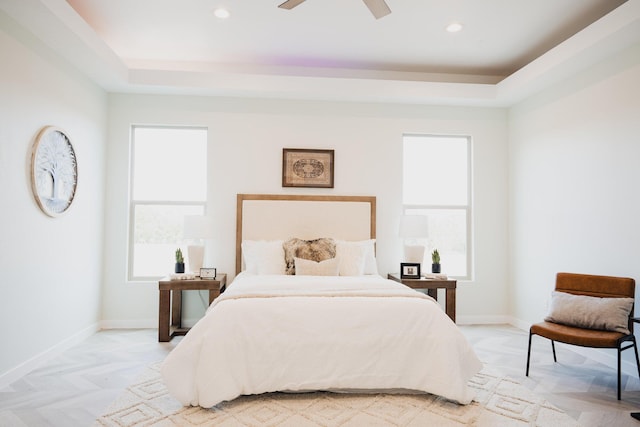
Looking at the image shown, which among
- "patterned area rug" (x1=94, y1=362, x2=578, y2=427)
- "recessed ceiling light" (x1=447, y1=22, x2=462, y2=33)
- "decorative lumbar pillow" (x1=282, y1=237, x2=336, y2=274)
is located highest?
"recessed ceiling light" (x1=447, y1=22, x2=462, y2=33)

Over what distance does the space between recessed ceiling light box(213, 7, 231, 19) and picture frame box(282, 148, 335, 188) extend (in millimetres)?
1629

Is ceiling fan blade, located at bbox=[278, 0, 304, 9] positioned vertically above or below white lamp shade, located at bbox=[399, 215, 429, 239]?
above

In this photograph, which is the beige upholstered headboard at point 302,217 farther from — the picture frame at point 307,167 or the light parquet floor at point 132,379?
the light parquet floor at point 132,379

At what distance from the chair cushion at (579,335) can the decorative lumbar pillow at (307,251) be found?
199 cm

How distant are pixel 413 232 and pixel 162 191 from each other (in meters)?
2.98

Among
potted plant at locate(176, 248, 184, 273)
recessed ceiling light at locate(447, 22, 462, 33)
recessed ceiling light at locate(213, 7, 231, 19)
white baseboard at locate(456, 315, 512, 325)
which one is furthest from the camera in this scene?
white baseboard at locate(456, 315, 512, 325)

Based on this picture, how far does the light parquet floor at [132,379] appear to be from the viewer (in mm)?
2539

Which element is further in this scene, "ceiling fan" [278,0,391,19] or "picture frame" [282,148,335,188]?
"picture frame" [282,148,335,188]

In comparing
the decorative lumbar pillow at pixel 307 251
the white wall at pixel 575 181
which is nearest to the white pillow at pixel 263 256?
the decorative lumbar pillow at pixel 307 251

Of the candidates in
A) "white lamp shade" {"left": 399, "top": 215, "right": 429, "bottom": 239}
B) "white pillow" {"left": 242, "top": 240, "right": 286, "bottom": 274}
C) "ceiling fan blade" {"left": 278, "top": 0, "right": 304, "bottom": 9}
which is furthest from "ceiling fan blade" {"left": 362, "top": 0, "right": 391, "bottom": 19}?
"white pillow" {"left": 242, "top": 240, "right": 286, "bottom": 274}

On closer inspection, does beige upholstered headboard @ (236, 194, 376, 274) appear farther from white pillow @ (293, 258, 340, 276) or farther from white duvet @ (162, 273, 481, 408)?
white duvet @ (162, 273, 481, 408)

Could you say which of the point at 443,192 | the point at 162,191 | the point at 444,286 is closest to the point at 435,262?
the point at 444,286

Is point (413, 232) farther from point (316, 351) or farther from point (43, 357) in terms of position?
point (43, 357)

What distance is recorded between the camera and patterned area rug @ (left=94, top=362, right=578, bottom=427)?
7.92ft
